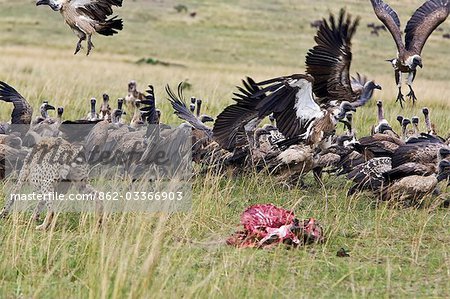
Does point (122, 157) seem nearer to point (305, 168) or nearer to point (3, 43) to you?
point (305, 168)

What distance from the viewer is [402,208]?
286 inches

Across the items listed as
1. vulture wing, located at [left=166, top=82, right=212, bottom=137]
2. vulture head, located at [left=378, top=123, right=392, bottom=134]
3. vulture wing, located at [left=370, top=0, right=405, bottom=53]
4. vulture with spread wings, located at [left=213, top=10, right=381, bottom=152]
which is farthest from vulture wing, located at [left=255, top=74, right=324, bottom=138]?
vulture wing, located at [left=370, top=0, right=405, bottom=53]

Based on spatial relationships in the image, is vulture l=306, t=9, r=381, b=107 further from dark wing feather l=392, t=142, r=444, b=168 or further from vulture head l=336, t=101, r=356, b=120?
dark wing feather l=392, t=142, r=444, b=168

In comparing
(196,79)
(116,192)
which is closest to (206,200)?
(116,192)

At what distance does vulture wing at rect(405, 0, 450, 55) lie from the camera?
10539 mm

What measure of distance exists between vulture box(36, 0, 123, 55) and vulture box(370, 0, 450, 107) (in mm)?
4590

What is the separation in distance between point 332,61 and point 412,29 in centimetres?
299

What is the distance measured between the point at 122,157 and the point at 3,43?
27.9m

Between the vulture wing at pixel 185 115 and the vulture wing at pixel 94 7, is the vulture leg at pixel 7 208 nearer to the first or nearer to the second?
the vulture wing at pixel 94 7

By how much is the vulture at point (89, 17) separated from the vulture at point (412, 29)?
4590mm

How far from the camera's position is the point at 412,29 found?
10.8 m

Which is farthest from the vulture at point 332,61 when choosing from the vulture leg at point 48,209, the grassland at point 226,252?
the vulture leg at point 48,209

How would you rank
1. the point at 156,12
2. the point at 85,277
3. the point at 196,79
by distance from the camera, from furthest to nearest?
the point at 156,12, the point at 196,79, the point at 85,277

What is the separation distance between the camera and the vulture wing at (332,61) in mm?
7934
